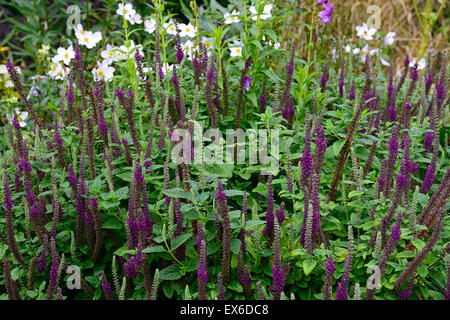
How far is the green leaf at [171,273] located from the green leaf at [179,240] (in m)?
0.11

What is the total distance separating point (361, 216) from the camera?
198 centimetres

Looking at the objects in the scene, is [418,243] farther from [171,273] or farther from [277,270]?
[171,273]

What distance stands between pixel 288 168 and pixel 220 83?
85 centimetres

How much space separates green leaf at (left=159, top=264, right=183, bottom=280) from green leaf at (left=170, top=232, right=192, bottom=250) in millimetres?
113

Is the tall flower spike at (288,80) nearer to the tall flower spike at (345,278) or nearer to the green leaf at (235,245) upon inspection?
the green leaf at (235,245)

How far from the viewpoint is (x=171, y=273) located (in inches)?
68.2

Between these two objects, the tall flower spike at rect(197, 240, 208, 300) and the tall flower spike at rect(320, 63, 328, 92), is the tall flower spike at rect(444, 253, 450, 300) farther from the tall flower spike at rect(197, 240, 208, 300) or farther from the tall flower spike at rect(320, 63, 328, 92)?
the tall flower spike at rect(320, 63, 328, 92)

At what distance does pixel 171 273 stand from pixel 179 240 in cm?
13

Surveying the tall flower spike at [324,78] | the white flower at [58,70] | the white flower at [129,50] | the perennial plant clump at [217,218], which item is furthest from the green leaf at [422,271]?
the white flower at [58,70]

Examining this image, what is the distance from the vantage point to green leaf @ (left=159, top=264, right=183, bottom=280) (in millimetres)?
1712

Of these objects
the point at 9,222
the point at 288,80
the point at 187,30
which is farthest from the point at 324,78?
the point at 9,222

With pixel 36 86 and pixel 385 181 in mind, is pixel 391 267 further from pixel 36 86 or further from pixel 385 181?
pixel 36 86

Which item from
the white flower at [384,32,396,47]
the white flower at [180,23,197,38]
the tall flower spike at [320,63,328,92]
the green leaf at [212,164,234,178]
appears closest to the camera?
the green leaf at [212,164,234,178]

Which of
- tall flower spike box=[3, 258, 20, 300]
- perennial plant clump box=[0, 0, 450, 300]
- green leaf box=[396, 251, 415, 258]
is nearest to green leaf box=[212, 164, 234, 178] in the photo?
perennial plant clump box=[0, 0, 450, 300]
